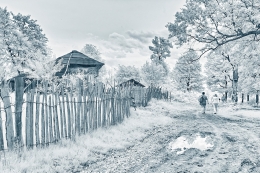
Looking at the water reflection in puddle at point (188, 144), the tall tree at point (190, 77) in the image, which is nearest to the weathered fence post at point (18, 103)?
the water reflection in puddle at point (188, 144)

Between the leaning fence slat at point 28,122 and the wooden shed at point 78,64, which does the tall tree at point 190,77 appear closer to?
the wooden shed at point 78,64

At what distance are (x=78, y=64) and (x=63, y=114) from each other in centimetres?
1845

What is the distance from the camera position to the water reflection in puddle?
22.6ft

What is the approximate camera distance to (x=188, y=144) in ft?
24.2

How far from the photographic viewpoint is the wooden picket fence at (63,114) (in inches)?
225

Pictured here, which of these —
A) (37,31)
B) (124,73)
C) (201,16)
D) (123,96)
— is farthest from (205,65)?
(123,96)

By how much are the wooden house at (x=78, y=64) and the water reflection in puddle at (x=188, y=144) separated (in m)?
17.3

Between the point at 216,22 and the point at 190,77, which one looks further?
the point at 190,77

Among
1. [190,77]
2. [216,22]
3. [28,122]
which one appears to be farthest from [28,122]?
[190,77]

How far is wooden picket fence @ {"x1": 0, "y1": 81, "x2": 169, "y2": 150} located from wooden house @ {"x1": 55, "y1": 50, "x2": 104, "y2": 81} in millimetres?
14073

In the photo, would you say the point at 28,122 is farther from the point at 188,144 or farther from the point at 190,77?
the point at 190,77

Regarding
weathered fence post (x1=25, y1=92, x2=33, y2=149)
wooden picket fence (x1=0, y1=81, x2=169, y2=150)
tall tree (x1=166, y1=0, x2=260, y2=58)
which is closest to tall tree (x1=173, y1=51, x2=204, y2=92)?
tall tree (x1=166, y1=0, x2=260, y2=58)

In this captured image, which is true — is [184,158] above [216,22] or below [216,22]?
below

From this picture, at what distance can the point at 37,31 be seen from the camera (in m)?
35.2
